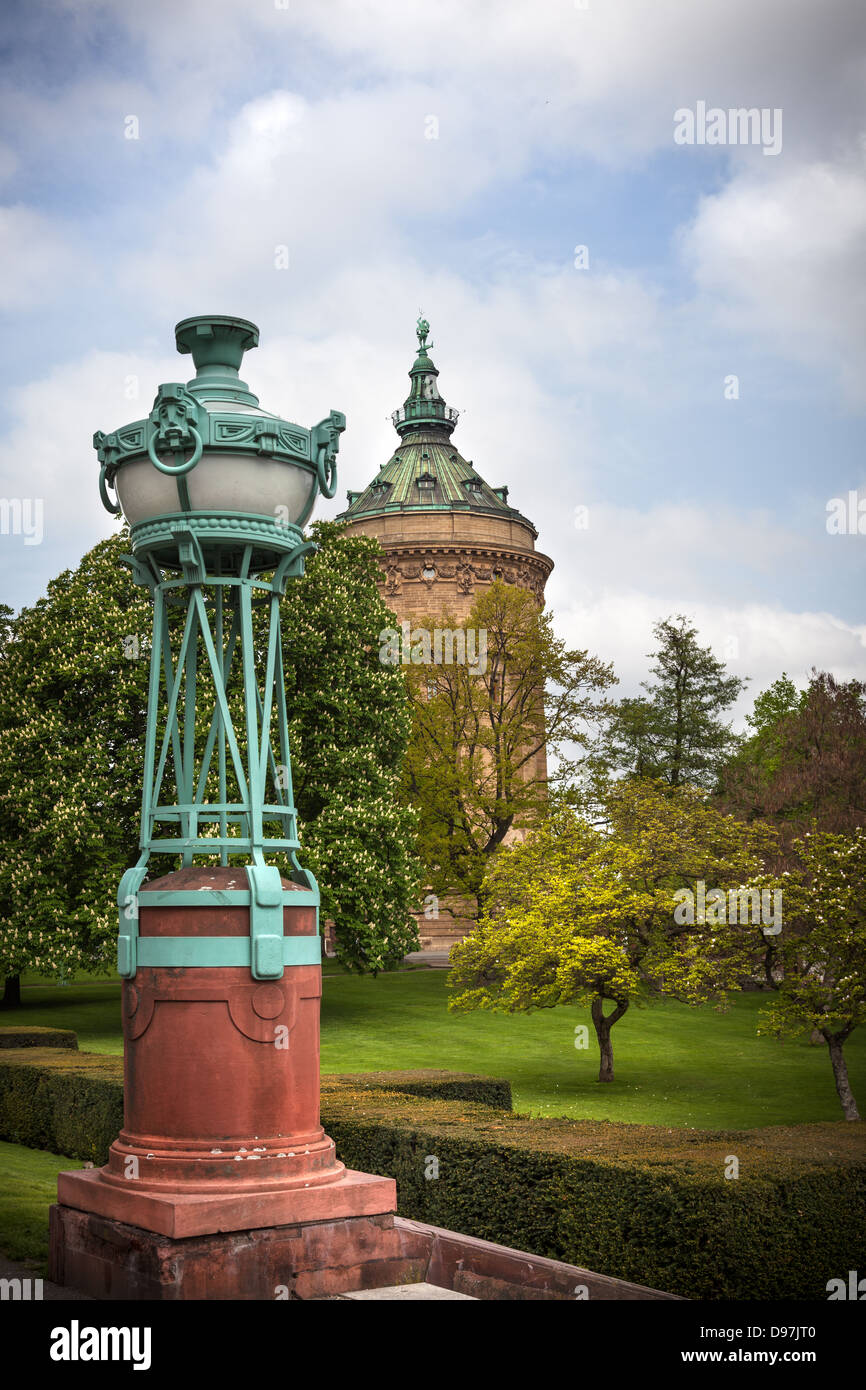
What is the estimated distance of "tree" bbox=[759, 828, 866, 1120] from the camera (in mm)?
21812

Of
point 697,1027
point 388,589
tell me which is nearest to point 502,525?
point 388,589

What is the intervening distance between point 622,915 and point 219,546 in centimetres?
1670

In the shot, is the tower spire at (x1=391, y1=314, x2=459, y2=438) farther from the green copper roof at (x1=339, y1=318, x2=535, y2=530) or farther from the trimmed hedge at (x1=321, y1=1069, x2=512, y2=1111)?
the trimmed hedge at (x1=321, y1=1069, x2=512, y2=1111)

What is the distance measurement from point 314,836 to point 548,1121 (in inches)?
710

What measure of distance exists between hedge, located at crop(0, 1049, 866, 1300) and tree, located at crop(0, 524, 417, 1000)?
1518 cm

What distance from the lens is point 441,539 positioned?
60.5m

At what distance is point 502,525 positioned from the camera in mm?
62031

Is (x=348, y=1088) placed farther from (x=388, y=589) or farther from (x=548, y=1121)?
(x=388, y=589)

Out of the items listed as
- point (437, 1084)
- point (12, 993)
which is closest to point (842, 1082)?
point (437, 1084)

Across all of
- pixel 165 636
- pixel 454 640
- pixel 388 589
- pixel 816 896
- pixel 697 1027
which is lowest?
pixel 697 1027

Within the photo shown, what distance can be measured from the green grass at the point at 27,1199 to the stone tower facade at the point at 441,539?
137 ft

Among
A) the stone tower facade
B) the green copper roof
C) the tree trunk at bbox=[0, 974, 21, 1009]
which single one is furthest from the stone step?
the green copper roof
